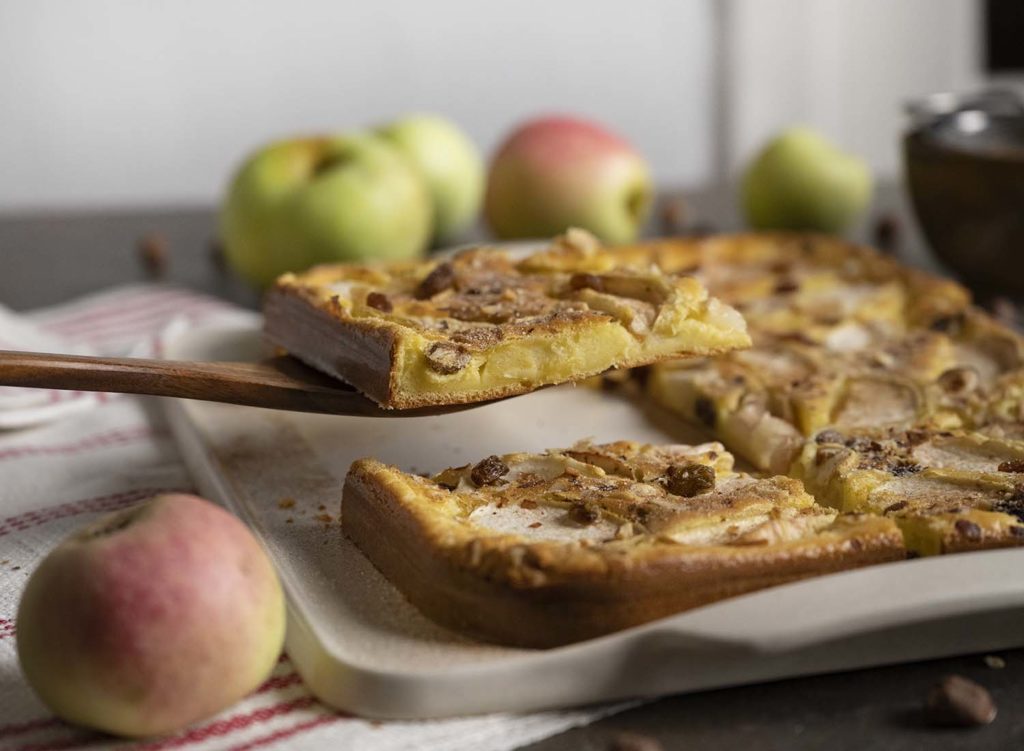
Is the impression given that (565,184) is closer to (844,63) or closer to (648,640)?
(648,640)

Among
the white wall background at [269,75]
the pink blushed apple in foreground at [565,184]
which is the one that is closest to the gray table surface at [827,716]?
the pink blushed apple in foreground at [565,184]

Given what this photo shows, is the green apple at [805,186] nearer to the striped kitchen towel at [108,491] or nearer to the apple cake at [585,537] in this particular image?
the striped kitchen towel at [108,491]

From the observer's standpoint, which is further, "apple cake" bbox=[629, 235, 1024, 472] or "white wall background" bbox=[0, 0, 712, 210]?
"white wall background" bbox=[0, 0, 712, 210]

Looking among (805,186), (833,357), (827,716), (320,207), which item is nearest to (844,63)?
(805,186)

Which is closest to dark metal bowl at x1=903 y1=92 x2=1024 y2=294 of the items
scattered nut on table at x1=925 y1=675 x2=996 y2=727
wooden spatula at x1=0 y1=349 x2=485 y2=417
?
wooden spatula at x1=0 y1=349 x2=485 y2=417

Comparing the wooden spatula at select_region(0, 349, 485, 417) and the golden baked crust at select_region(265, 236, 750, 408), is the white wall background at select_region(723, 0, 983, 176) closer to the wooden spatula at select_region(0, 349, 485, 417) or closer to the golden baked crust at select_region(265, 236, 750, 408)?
the golden baked crust at select_region(265, 236, 750, 408)

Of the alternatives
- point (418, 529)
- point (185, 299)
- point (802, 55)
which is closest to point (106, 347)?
point (185, 299)
